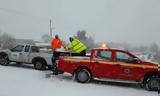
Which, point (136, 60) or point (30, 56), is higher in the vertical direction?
point (30, 56)

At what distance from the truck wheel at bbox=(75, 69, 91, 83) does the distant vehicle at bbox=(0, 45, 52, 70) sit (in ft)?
13.9

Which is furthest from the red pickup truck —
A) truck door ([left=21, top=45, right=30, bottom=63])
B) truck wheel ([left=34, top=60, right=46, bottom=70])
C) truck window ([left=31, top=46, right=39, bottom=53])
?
truck door ([left=21, top=45, right=30, bottom=63])

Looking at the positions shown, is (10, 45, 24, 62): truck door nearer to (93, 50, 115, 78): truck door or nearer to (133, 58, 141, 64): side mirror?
(93, 50, 115, 78): truck door

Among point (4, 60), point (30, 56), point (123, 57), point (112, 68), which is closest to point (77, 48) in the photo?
point (112, 68)

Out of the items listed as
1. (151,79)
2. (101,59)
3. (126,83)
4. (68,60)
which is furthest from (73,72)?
(151,79)

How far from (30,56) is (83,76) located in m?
5.75

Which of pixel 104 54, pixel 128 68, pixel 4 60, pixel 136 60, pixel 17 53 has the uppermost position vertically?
pixel 17 53

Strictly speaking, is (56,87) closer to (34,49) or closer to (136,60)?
(136,60)

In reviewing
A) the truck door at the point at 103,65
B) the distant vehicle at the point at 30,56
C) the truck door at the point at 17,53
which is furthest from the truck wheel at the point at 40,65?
the truck door at the point at 103,65

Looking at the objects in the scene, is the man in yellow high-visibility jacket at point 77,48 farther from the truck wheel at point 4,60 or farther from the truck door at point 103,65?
the truck wheel at point 4,60

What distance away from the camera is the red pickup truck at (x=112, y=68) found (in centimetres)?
1199

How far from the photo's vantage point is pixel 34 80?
41.9ft

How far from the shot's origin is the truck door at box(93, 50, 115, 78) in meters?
12.4

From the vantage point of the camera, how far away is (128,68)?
12.2 m
